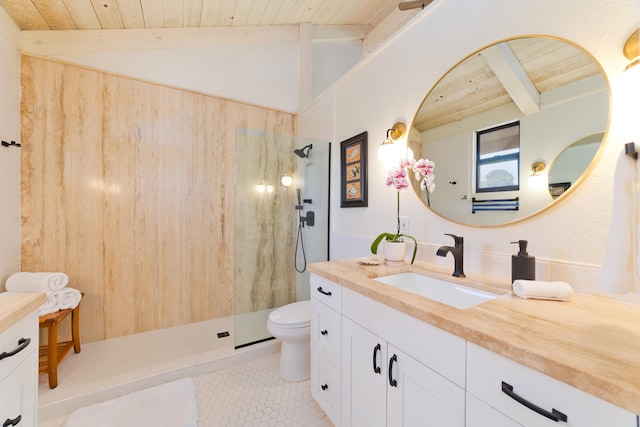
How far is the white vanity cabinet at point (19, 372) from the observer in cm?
74

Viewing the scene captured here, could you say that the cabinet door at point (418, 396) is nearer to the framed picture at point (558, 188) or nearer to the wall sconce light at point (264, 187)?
the framed picture at point (558, 188)

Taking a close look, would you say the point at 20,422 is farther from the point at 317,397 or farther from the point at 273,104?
the point at 273,104

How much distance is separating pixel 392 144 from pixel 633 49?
102cm

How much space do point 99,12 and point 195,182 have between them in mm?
1438

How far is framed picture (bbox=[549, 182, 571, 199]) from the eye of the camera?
97 centimetres

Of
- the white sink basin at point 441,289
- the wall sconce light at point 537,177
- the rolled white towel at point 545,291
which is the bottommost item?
the white sink basin at point 441,289

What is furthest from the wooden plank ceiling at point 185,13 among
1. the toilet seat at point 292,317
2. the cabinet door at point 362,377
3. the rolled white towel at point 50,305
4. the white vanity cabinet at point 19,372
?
the cabinet door at point 362,377

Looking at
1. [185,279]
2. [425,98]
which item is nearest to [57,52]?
[185,279]

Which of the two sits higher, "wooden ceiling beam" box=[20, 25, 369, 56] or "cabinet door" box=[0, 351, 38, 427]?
"wooden ceiling beam" box=[20, 25, 369, 56]

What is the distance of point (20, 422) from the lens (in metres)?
0.82

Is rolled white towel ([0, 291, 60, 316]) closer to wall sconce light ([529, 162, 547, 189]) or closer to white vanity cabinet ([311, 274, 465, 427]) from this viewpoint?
white vanity cabinet ([311, 274, 465, 427])

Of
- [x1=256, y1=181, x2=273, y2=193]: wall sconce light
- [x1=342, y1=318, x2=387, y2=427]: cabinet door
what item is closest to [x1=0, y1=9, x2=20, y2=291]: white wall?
[x1=256, y1=181, x2=273, y2=193]: wall sconce light

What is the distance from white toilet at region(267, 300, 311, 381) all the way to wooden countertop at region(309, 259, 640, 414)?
2.98 ft

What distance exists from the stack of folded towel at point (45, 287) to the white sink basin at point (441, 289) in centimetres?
222
